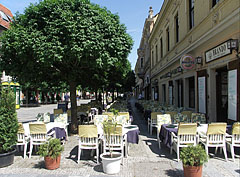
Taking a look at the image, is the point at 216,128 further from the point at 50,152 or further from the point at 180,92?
the point at 180,92

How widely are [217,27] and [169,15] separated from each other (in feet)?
29.7

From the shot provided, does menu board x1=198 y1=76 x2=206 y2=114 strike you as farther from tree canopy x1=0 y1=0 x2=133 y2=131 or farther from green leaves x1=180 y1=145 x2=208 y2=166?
green leaves x1=180 y1=145 x2=208 y2=166

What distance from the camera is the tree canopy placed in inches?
254

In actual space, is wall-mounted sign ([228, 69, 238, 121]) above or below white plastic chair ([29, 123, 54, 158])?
above

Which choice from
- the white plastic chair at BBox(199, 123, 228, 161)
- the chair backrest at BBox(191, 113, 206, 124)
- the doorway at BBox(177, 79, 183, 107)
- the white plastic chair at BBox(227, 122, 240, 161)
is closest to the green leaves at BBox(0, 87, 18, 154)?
the white plastic chair at BBox(199, 123, 228, 161)

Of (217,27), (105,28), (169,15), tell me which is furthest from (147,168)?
(169,15)

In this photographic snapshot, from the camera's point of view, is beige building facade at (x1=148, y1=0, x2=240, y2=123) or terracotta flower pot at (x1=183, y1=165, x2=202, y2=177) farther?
beige building facade at (x1=148, y1=0, x2=240, y2=123)

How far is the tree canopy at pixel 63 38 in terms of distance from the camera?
6.46m

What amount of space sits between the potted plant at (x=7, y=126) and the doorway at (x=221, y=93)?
7788 mm

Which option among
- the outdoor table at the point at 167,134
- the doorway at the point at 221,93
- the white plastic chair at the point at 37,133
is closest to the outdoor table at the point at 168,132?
the outdoor table at the point at 167,134

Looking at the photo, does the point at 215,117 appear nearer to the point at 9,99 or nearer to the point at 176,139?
the point at 176,139

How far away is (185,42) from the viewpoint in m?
11.7

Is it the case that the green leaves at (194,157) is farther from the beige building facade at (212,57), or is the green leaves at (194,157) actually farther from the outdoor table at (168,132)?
the beige building facade at (212,57)

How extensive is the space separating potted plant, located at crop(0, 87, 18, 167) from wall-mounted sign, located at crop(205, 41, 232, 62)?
696 cm
